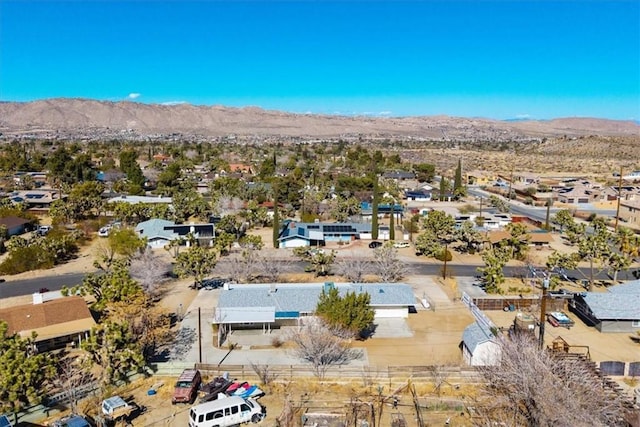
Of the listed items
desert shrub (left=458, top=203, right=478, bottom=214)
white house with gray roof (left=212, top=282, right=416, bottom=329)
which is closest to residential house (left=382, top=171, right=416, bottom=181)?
desert shrub (left=458, top=203, right=478, bottom=214)

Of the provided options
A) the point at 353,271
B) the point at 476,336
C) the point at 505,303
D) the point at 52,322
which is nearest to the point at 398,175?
the point at 353,271

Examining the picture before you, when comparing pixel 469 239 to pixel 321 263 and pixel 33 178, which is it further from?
pixel 33 178

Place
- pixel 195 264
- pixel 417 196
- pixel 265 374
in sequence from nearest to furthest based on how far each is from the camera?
→ 1. pixel 265 374
2. pixel 195 264
3. pixel 417 196

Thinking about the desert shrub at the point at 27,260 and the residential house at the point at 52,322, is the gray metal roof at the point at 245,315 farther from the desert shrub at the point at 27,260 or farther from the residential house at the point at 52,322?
the desert shrub at the point at 27,260

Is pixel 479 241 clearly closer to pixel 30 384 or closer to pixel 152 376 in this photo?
pixel 152 376

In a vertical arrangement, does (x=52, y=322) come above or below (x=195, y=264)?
below

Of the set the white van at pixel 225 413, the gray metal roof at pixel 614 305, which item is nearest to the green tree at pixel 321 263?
the gray metal roof at pixel 614 305

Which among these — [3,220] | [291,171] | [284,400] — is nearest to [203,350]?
[284,400]
